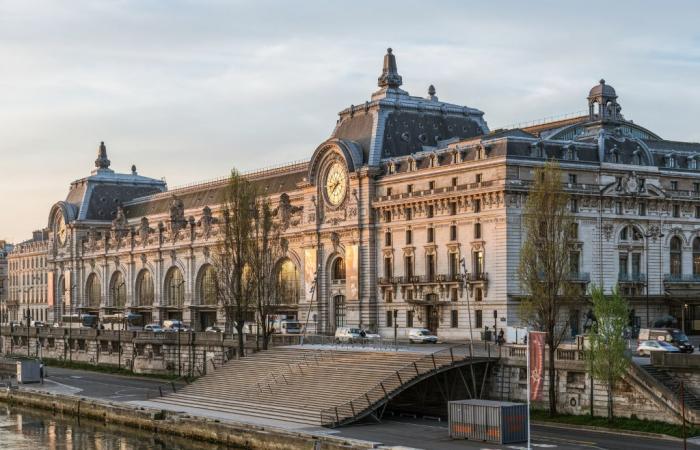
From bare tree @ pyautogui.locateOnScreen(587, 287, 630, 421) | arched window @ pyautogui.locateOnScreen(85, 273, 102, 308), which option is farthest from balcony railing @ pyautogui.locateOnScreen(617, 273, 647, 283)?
arched window @ pyautogui.locateOnScreen(85, 273, 102, 308)

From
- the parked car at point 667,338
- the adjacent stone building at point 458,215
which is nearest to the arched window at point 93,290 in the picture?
the adjacent stone building at point 458,215

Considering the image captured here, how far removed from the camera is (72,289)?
191m

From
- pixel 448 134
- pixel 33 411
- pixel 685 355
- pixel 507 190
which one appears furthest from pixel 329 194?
pixel 685 355

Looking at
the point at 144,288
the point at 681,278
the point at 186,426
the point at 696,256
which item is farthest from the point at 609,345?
the point at 144,288

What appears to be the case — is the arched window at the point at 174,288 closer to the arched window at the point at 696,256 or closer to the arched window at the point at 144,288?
the arched window at the point at 144,288

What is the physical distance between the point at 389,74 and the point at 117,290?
66.2 meters

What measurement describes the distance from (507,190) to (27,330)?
80693 millimetres

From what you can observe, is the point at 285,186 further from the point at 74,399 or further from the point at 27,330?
the point at 74,399

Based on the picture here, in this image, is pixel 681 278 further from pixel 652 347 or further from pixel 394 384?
pixel 394 384

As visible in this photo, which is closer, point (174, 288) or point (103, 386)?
point (103, 386)

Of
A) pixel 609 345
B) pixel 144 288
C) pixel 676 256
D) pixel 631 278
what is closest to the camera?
pixel 609 345

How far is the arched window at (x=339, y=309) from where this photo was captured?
12888 centimetres

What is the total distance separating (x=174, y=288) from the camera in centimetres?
16488

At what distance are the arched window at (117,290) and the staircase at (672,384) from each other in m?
117
